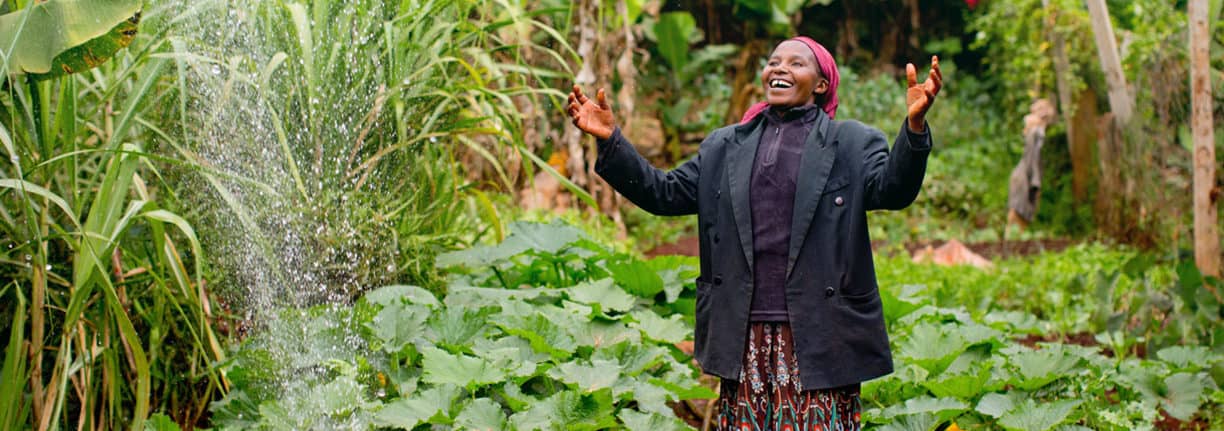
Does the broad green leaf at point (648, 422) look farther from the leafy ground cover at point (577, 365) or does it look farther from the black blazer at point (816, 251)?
the black blazer at point (816, 251)

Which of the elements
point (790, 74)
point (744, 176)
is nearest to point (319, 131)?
point (744, 176)

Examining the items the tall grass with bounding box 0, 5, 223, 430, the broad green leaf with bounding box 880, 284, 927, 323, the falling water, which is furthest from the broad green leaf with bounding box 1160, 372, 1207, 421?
the tall grass with bounding box 0, 5, 223, 430

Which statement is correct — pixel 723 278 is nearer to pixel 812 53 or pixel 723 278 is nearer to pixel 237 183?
pixel 812 53

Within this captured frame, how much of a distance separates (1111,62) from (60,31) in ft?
21.8

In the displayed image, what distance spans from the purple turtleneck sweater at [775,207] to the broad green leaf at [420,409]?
0.74 meters

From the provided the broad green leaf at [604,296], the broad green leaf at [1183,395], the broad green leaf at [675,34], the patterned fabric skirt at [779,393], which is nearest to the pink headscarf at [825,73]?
the patterned fabric skirt at [779,393]

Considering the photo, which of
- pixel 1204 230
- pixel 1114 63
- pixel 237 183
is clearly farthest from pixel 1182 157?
pixel 237 183

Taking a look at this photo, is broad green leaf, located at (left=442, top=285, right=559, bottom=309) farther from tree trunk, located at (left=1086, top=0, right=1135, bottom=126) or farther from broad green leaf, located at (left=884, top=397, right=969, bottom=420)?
tree trunk, located at (left=1086, top=0, right=1135, bottom=126)

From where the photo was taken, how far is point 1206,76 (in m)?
5.14

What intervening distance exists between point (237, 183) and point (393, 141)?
0.59 m

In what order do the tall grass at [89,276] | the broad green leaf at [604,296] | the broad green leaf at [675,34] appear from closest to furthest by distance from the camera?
the tall grass at [89,276] < the broad green leaf at [604,296] < the broad green leaf at [675,34]

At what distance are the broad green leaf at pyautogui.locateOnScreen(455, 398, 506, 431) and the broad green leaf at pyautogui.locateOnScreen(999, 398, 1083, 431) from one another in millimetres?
1216

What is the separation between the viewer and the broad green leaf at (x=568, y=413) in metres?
2.59

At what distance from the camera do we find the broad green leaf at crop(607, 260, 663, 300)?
3.79 m
